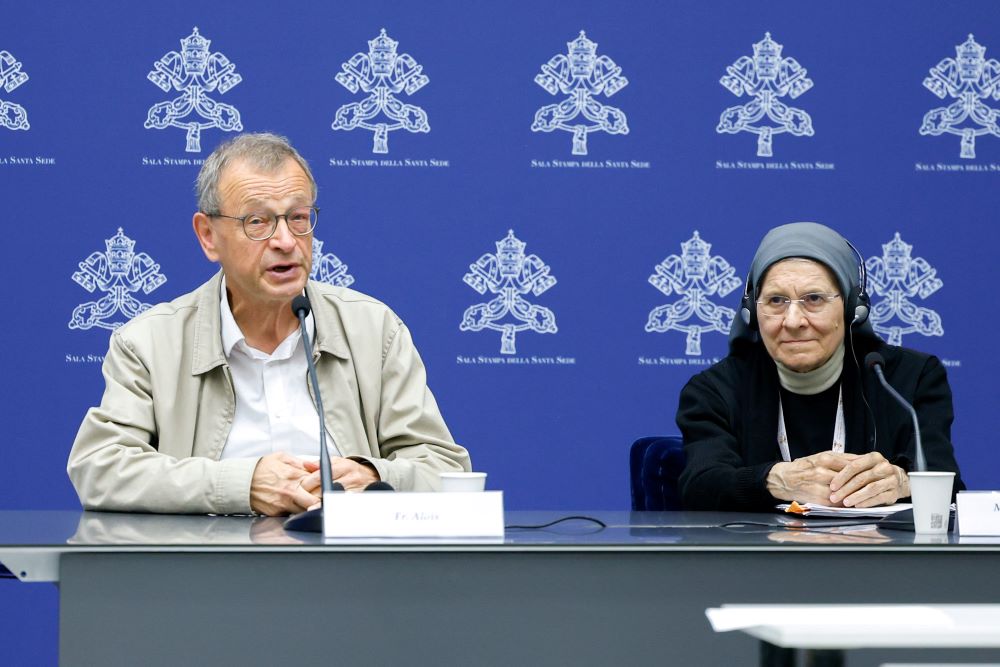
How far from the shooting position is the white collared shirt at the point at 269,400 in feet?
8.64

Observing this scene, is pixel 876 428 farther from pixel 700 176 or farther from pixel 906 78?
pixel 906 78

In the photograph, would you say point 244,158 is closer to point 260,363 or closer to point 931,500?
point 260,363

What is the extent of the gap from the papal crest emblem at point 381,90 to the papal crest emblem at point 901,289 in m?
1.49

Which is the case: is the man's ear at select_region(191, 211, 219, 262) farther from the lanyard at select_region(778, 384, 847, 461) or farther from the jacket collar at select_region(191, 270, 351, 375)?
the lanyard at select_region(778, 384, 847, 461)

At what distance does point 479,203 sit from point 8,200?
1.43 metres

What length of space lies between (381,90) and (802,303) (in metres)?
1.69

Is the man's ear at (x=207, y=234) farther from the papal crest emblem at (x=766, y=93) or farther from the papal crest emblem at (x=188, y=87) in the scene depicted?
the papal crest emblem at (x=766, y=93)

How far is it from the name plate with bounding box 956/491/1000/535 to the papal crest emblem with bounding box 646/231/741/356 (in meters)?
2.06

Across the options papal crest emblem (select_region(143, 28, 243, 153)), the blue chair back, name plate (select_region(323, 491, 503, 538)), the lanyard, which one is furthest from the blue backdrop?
name plate (select_region(323, 491, 503, 538))

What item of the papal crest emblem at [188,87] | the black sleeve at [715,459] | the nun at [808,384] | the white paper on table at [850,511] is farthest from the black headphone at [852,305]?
the papal crest emblem at [188,87]

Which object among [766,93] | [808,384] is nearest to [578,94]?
[766,93]

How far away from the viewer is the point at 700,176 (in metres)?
3.97

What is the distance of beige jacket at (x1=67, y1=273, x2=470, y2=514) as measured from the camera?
230cm

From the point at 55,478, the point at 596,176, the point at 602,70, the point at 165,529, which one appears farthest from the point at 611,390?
the point at 165,529
